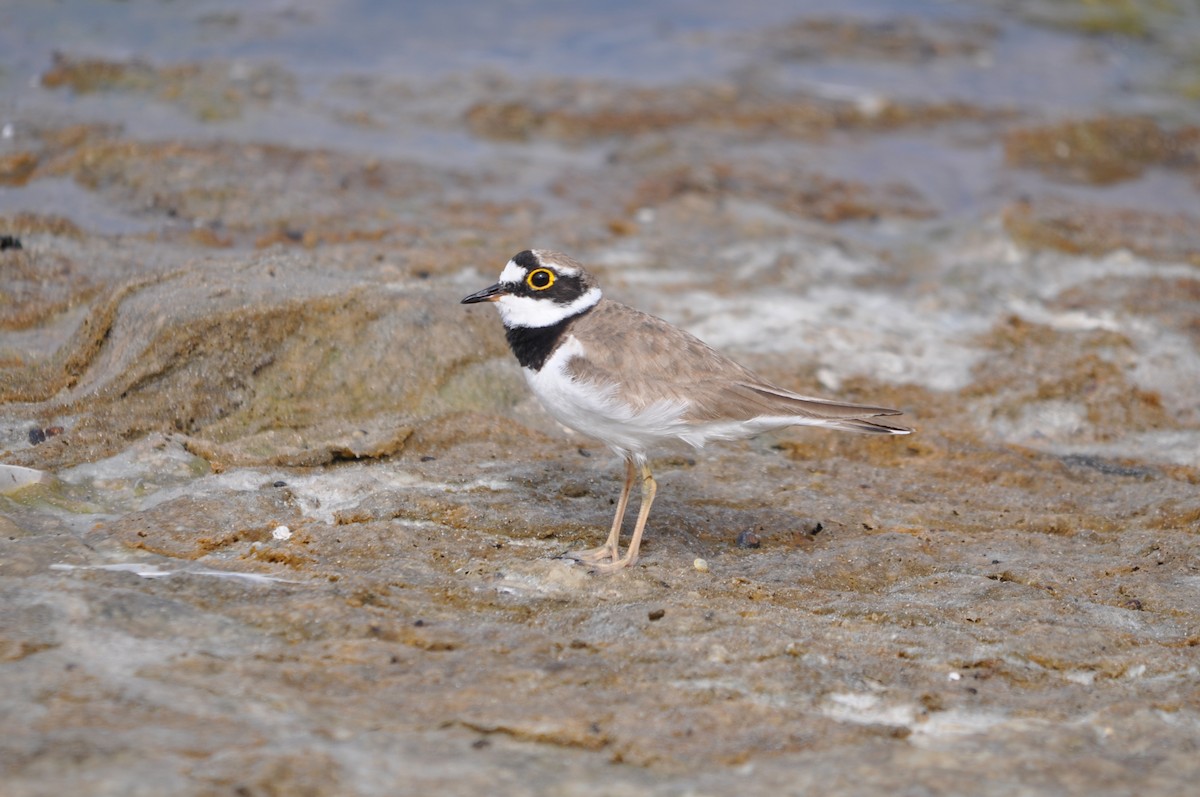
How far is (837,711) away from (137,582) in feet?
8.06

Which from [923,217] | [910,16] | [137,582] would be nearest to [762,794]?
[137,582]

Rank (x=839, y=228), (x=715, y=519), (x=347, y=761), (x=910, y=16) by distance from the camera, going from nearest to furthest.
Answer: (x=347, y=761) < (x=715, y=519) < (x=839, y=228) < (x=910, y=16)

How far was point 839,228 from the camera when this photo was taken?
1054 centimetres

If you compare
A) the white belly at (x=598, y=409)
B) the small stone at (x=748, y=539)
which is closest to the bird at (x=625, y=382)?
the white belly at (x=598, y=409)

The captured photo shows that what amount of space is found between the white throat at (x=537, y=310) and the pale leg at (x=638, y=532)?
2.65 feet

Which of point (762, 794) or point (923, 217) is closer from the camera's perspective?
point (762, 794)

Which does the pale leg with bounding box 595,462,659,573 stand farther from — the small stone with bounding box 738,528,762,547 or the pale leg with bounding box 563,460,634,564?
the small stone with bounding box 738,528,762,547

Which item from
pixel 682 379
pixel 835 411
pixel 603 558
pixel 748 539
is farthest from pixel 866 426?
pixel 603 558

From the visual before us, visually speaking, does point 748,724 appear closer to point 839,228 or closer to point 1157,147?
point 839,228

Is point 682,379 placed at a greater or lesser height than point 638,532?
greater

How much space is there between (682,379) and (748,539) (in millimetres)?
834

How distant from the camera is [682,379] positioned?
5.36m

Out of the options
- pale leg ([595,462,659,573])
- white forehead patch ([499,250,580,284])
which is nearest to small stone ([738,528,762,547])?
pale leg ([595,462,659,573])

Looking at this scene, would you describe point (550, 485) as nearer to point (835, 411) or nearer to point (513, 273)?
point (513, 273)
